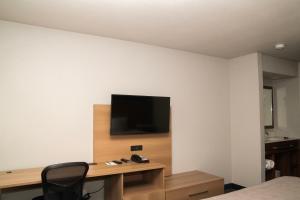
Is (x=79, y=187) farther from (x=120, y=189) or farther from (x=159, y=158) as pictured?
(x=159, y=158)

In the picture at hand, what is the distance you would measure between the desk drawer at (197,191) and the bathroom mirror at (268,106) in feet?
7.50

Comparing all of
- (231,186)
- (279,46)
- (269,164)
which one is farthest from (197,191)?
(279,46)

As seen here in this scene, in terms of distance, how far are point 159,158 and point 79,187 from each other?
1428 mm

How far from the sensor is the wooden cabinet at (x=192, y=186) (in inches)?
110

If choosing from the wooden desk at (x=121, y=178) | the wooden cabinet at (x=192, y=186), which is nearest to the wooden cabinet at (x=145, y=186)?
the wooden desk at (x=121, y=178)

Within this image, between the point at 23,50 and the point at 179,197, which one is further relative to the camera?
the point at 179,197

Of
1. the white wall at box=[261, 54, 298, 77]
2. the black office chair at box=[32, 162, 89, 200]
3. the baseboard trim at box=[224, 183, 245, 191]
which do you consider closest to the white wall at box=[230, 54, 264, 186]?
the baseboard trim at box=[224, 183, 245, 191]

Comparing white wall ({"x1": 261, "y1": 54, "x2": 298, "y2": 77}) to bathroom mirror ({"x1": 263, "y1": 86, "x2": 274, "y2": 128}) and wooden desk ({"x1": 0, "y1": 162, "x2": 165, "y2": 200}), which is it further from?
wooden desk ({"x1": 0, "y1": 162, "x2": 165, "y2": 200})

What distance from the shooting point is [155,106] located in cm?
326

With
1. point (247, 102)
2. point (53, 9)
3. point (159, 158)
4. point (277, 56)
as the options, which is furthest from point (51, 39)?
point (277, 56)

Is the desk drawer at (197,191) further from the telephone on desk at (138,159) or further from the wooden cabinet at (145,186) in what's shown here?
the telephone on desk at (138,159)

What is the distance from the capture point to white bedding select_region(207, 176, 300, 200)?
6.86 feet

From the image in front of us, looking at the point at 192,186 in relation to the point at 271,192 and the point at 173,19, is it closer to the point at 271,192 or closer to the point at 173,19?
the point at 271,192

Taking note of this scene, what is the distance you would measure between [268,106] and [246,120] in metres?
1.23
